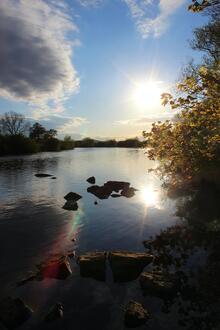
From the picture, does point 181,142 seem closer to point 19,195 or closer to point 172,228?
point 172,228

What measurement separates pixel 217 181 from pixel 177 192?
24.7ft

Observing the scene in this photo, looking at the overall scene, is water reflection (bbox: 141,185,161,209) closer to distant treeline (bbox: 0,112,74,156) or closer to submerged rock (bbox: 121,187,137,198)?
submerged rock (bbox: 121,187,137,198)

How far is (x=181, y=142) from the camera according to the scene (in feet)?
45.4

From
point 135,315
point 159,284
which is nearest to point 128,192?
point 159,284

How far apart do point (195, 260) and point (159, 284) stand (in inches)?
173

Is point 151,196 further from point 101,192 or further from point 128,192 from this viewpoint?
point 101,192

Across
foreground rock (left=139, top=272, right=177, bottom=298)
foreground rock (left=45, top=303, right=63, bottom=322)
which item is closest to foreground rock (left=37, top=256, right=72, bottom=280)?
foreground rock (left=45, top=303, right=63, bottom=322)

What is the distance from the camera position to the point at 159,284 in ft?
45.1

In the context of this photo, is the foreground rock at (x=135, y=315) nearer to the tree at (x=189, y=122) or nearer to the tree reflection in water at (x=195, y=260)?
the tree reflection in water at (x=195, y=260)

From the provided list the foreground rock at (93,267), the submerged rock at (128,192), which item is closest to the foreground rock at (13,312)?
the foreground rock at (93,267)

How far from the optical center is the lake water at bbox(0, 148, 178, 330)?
12016 mm

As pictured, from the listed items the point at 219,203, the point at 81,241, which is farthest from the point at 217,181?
the point at 81,241

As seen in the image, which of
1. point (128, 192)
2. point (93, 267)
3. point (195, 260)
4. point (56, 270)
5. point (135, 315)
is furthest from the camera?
point (128, 192)

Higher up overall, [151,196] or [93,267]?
[93,267]
